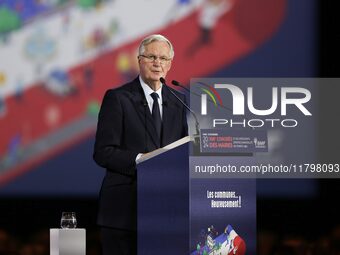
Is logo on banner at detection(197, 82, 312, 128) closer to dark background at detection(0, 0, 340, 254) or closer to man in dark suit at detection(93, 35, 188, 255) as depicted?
dark background at detection(0, 0, 340, 254)

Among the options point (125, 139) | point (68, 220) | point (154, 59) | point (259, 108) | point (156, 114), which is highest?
point (259, 108)

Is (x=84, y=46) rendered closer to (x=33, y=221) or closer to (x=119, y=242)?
(x=33, y=221)

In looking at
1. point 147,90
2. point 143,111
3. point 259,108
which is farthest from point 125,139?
point 259,108

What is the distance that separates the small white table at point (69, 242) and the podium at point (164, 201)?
3.16 ft

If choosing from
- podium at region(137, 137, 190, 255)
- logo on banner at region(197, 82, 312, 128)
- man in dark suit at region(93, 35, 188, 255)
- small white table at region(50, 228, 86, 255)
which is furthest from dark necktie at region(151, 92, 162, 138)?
logo on banner at region(197, 82, 312, 128)

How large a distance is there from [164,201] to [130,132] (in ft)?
1.96

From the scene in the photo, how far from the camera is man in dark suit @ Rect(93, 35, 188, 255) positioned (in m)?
4.24

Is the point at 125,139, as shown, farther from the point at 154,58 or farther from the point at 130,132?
the point at 154,58

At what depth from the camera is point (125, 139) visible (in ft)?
14.6

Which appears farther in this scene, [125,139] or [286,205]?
[286,205]

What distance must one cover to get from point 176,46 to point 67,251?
2721 millimetres

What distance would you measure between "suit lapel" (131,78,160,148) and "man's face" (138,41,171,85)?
0.13m

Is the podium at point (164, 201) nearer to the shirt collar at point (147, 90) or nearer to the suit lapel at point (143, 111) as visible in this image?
the suit lapel at point (143, 111)

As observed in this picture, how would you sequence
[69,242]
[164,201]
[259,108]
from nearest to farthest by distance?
1. [164,201]
2. [69,242]
3. [259,108]
